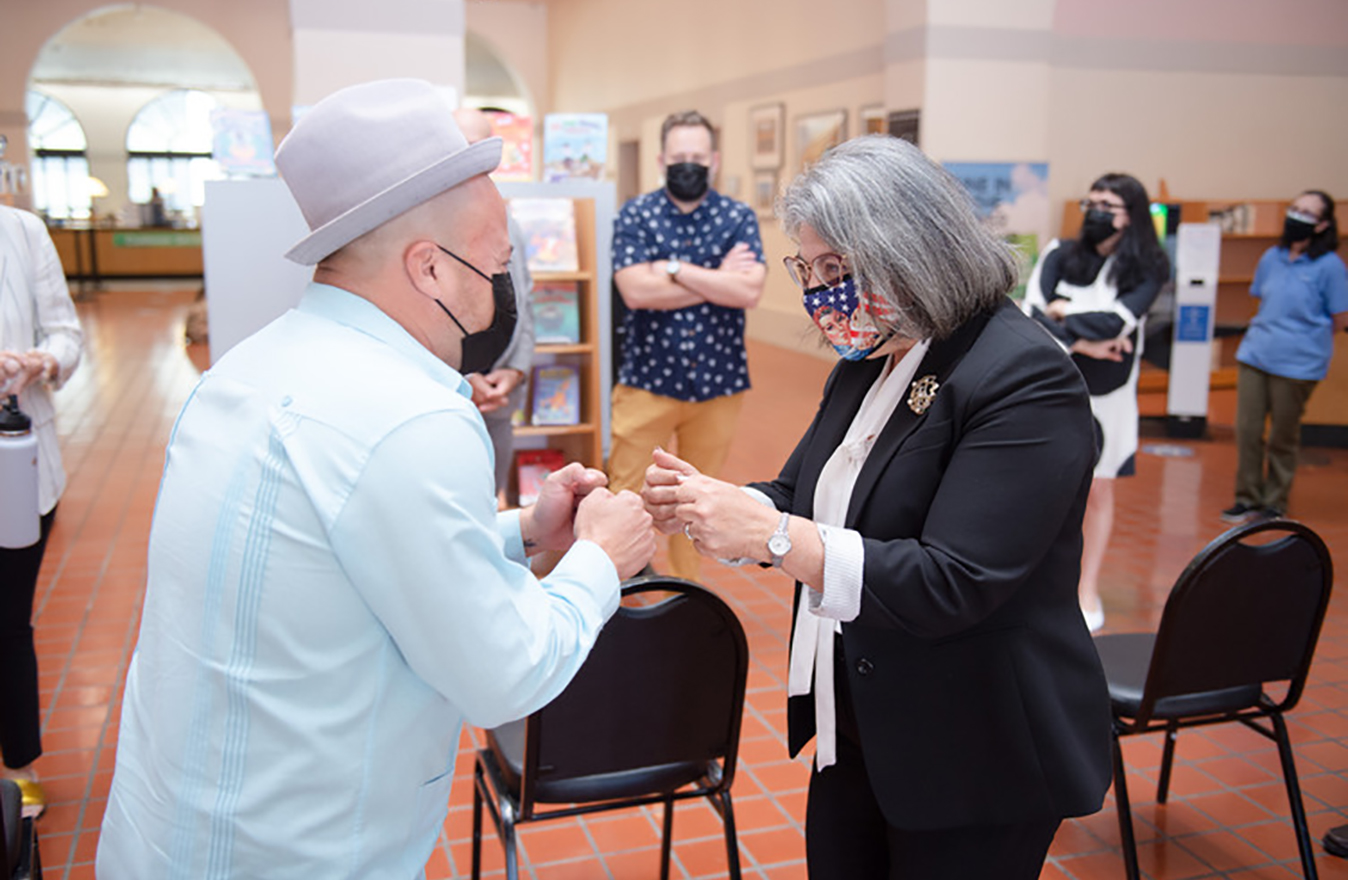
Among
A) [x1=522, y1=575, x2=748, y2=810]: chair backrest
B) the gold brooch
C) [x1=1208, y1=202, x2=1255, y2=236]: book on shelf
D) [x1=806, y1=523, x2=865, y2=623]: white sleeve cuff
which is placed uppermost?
[x1=1208, y1=202, x2=1255, y2=236]: book on shelf

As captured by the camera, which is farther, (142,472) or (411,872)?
(142,472)

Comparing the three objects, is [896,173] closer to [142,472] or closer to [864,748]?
[864,748]

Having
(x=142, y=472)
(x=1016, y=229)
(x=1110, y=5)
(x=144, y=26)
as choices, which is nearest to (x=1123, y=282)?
(x=1016, y=229)

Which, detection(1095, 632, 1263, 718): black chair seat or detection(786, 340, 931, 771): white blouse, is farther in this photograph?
detection(1095, 632, 1263, 718): black chair seat

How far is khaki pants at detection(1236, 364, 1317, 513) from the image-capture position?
251 inches

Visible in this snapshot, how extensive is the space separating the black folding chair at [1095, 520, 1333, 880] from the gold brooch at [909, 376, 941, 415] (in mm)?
1074

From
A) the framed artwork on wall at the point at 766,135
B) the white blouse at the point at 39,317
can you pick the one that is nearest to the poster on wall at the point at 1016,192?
the framed artwork on wall at the point at 766,135

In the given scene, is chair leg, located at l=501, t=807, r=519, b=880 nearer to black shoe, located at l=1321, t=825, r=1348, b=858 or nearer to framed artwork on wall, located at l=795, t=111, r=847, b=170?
black shoe, located at l=1321, t=825, r=1348, b=858

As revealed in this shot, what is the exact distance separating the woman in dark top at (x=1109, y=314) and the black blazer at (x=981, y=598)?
9.58ft

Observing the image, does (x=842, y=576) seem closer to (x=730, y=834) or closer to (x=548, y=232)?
(x=730, y=834)

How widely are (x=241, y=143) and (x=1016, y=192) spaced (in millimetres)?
6647

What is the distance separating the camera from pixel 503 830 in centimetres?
231

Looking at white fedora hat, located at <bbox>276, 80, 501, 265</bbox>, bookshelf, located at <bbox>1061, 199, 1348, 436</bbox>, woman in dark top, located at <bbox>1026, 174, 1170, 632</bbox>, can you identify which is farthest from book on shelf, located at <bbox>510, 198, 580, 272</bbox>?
bookshelf, located at <bbox>1061, 199, 1348, 436</bbox>

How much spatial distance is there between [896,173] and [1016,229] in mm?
8368
